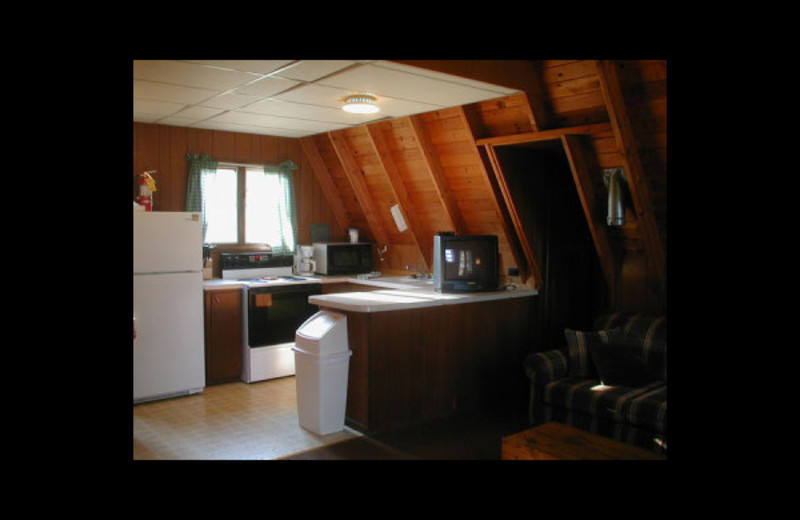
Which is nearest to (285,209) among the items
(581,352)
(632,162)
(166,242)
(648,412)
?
(166,242)

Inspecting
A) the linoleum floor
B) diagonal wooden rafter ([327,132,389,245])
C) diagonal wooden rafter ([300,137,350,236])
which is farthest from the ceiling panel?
the linoleum floor

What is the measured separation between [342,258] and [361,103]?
90.3 inches

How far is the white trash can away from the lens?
3781 millimetres

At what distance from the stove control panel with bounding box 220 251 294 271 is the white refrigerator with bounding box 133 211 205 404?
79 cm

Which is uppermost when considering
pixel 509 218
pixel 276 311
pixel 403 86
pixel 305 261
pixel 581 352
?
pixel 403 86

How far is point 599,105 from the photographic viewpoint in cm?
361

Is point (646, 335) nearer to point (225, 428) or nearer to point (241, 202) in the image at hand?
point (225, 428)

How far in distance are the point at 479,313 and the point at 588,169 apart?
1.23 meters

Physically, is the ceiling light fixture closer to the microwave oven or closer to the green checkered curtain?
the microwave oven

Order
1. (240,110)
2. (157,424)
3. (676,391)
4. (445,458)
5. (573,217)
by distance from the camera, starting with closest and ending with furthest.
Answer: (676,391)
(445,458)
(157,424)
(240,110)
(573,217)

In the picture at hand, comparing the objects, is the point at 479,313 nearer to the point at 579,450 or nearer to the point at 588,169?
the point at 588,169

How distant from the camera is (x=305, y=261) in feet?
19.5

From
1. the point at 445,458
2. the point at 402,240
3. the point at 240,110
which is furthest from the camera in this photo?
the point at 402,240

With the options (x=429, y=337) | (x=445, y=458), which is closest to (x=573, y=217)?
(x=429, y=337)
